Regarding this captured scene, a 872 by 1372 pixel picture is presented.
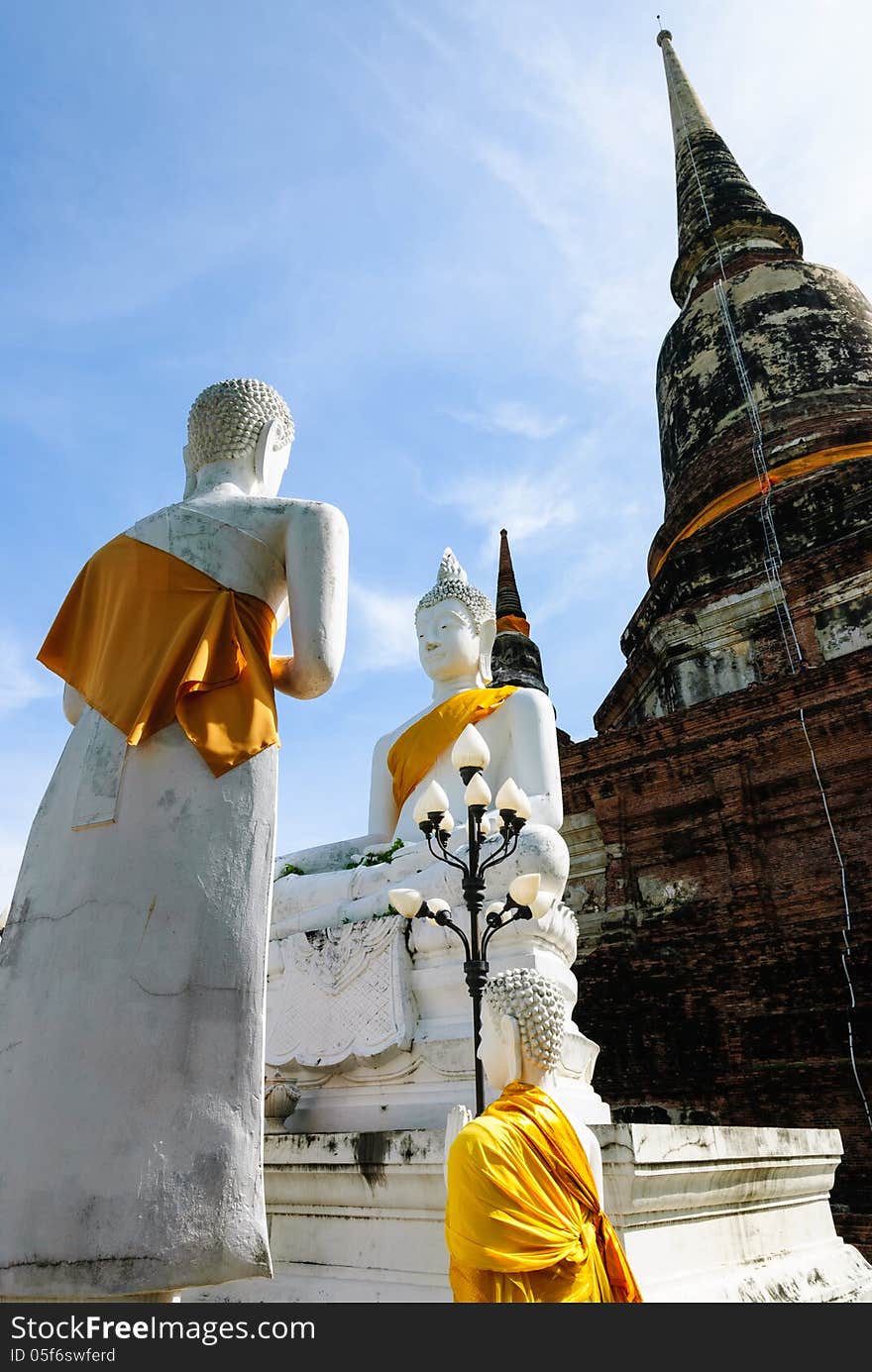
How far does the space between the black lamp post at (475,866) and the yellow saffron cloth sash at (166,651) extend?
204 cm

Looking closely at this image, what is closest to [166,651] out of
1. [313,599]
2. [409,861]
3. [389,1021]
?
[313,599]

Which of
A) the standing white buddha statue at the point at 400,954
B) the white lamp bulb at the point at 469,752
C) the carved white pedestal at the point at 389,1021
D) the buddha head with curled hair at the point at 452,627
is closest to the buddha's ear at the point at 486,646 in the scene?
the buddha head with curled hair at the point at 452,627

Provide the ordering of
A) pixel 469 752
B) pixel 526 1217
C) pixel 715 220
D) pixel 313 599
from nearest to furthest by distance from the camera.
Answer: pixel 313 599 < pixel 526 1217 < pixel 469 752 < pixel 715 220

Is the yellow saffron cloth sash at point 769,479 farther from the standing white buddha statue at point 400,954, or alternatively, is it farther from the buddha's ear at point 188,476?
the buddha's ear at point 188,476

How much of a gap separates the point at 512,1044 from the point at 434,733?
101 inches

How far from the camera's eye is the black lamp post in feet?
12.6

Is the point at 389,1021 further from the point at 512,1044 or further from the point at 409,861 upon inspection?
the point at 512,1044

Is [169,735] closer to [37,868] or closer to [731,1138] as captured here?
[37,868]

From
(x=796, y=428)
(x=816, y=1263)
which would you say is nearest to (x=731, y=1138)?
(x=816, y=1263)

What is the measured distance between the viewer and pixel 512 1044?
281cm

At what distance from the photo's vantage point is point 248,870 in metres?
1.86

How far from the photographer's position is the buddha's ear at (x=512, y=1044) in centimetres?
281

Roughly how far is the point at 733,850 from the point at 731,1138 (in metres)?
6.35
